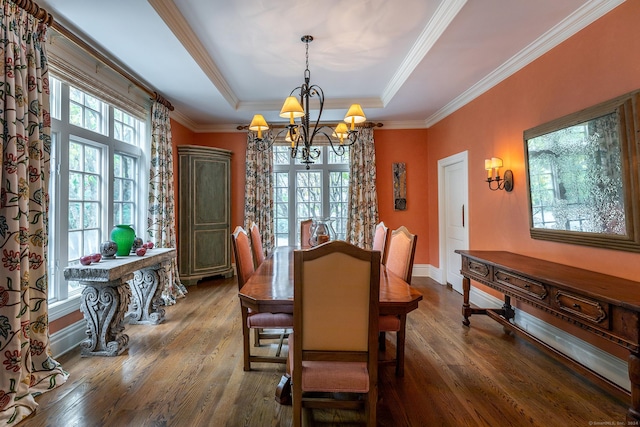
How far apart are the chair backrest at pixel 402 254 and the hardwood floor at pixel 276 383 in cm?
74

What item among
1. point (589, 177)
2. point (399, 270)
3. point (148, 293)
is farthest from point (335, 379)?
point (148, 293)

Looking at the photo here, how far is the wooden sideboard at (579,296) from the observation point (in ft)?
5.03

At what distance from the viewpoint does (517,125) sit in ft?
10.1

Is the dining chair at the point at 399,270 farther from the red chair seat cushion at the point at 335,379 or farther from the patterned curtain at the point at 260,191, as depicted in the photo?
the patterned curtain at the point at 260,191

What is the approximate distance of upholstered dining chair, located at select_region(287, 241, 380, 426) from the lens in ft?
4.64

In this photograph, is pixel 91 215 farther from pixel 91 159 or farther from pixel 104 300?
pixel 104 300

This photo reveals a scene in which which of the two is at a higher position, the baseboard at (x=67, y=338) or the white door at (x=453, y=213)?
the white door at (x=453, y=213)

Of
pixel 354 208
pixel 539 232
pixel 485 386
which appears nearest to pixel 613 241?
pixel 539 232

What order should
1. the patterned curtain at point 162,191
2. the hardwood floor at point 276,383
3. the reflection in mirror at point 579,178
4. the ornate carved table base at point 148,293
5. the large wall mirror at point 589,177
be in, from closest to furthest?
the hardwood floor at point 276,383 < the large wall mirror at point 589,177 < the reflection in mirror at point 579,178 < the ornate carved table base at point 148,293 < the patterned curtain at point 162,191

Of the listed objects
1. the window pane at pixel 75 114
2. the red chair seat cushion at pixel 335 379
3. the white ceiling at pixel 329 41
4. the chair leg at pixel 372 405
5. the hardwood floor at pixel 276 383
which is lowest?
the hardwood floor at pixel 276 383

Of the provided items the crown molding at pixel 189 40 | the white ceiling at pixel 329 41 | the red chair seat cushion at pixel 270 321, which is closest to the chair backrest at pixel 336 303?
the red chair seat cushion at pixel 270 321

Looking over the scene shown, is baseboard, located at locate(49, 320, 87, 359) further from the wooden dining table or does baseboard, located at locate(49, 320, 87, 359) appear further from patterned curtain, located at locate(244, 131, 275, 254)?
patterned curtain, located at locate(244, 131, 275, 254)

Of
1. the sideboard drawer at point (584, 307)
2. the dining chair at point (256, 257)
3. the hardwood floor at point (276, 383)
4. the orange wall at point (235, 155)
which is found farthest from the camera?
the orange wall at point (235, 155)

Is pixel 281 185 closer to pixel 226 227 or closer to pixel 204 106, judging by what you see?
pixel 226 227
